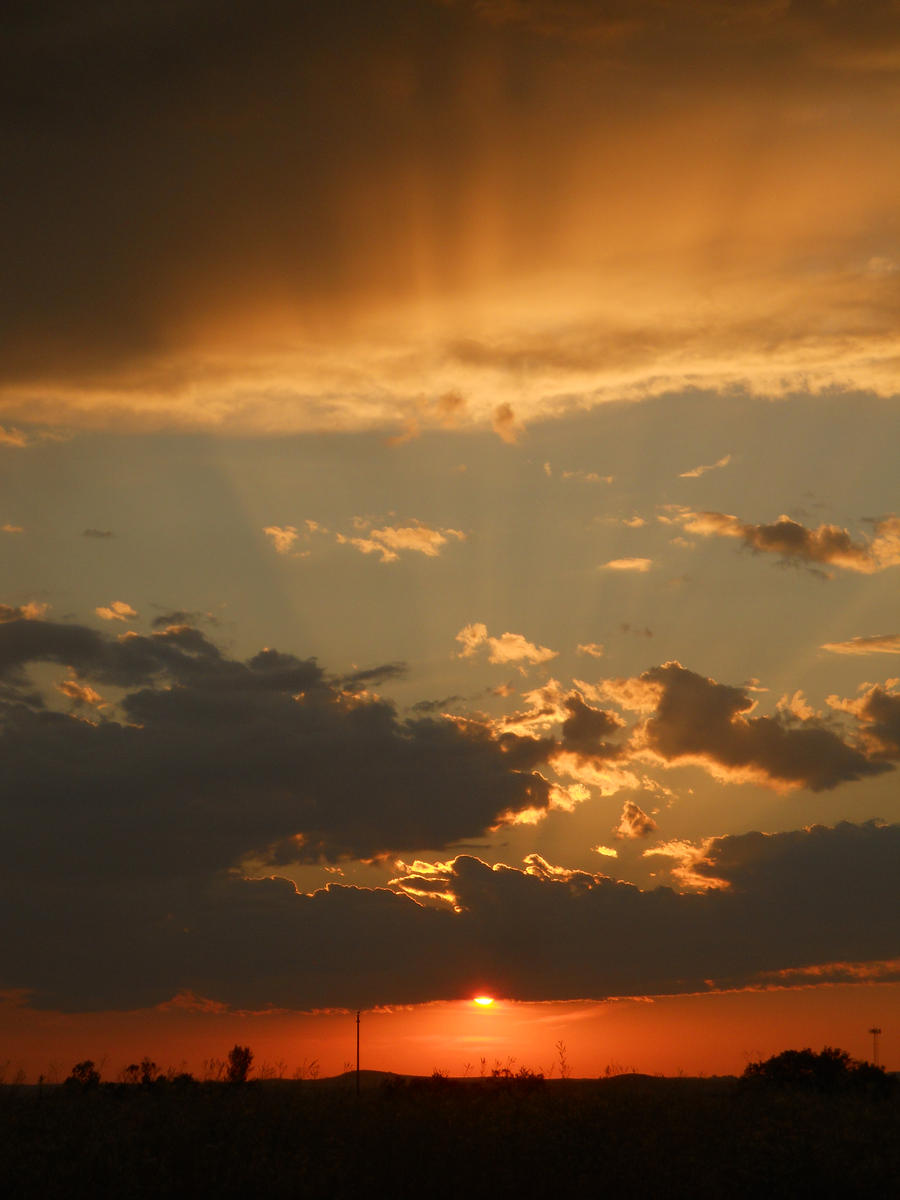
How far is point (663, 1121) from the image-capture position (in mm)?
46531

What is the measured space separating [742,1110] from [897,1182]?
29.6 ft

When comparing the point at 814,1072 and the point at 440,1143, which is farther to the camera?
the point at 814,1072

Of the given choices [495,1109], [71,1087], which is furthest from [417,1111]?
[71,1087]

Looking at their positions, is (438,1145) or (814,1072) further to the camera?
(814,1072)

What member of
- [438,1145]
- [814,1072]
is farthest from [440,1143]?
[814,1072]

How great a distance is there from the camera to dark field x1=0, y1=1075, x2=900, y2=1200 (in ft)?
132

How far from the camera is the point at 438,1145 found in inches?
1742

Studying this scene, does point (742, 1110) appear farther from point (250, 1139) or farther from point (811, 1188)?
point (250, 1139)

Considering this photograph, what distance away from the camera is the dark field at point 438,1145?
40.1 m

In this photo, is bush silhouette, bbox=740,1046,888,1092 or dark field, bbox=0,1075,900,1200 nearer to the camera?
dark field, bbox=0,1075,900,1200

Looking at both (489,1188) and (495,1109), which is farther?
(495,1109)

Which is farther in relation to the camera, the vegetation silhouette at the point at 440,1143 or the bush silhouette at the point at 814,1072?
the bush silhouette at the point at 814,1072

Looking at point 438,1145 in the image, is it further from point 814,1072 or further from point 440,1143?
point 814,1072

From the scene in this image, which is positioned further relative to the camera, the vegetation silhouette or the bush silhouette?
the bush silhouette
